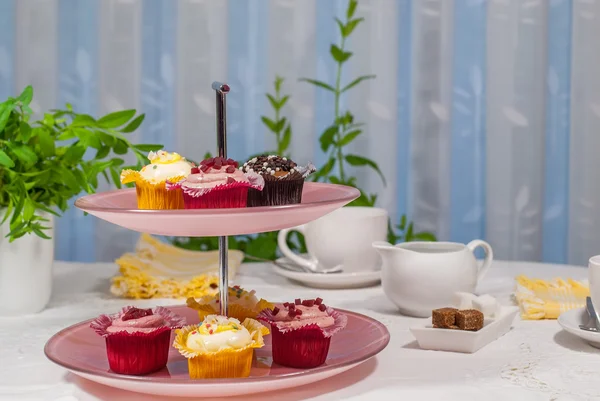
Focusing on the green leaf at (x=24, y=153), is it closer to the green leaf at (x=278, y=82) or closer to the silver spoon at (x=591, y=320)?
the silver spoon at (x=591, y=320)

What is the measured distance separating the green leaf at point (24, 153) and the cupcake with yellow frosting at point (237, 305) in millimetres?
308

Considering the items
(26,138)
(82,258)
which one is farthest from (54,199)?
(82,258)

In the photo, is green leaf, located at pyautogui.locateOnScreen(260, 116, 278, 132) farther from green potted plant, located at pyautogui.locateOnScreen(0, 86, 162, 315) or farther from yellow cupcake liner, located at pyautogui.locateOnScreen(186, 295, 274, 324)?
yellow cupcake liner, located at pyautogui.locateOnScreen(186, 295, 274, 324)

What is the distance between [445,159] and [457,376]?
1536 millimetres

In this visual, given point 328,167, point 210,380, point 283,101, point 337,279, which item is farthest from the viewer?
point 283,101

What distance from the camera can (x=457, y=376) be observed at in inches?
33.9

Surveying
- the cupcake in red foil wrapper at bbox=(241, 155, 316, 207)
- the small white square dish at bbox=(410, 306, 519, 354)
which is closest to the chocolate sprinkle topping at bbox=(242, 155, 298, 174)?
the cupcake in red foil wrapper at bbox=(241, 155, 316, 207)

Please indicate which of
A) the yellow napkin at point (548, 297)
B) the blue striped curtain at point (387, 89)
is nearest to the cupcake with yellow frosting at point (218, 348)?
the yellow napkin at point (548, 297)

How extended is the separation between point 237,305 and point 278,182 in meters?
0.15

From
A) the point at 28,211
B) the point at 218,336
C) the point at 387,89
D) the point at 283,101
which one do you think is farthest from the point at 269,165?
the point at 387,89

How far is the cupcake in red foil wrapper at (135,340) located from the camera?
0.84m

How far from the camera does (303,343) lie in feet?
2.83

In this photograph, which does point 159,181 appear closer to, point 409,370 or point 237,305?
point 237,305

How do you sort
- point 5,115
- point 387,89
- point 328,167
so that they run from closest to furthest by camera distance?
point 5,115, point 328,167, point 387,89
